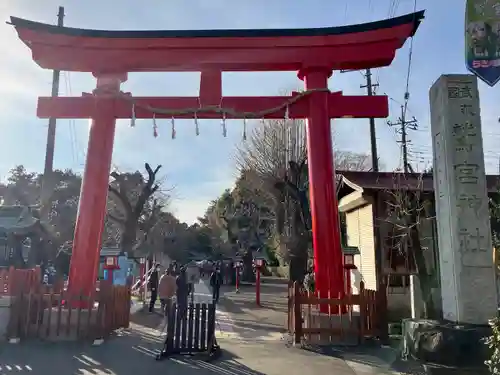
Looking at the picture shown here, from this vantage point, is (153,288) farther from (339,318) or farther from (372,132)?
(372,132)

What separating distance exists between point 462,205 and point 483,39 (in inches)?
101

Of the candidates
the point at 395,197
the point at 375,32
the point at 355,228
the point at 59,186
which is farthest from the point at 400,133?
the point at 59,186

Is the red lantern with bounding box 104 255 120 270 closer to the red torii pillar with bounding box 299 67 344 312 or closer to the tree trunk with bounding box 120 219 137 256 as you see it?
Answer: the tree trunk with bounding box 120 219 137 256

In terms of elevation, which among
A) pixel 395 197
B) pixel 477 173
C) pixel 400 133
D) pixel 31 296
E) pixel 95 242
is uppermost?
pixel 400 133

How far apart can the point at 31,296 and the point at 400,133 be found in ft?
81.3

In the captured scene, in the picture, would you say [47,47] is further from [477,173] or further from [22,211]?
[22,211]

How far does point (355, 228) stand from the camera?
18.9 metres

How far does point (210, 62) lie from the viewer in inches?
471

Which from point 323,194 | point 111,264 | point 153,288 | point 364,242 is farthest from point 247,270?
point 323,194

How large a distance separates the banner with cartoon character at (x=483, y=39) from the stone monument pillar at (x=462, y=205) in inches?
18.0

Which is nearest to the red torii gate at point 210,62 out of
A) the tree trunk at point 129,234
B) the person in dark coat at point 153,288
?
the person in dark coat at point 153,288

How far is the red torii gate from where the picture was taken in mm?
11664

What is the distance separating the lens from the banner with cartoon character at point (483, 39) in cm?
700

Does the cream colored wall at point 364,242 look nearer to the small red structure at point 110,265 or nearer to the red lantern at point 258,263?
the red lantern at point 258,263
